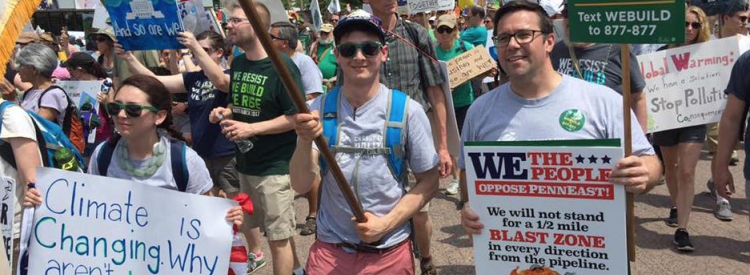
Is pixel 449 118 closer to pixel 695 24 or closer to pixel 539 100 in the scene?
pixel 539 100

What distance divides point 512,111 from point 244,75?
2.33m

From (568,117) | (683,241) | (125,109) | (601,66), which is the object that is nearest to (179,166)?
(125,109)

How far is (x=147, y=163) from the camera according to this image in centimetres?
330

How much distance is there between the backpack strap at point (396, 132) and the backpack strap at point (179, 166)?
95cm

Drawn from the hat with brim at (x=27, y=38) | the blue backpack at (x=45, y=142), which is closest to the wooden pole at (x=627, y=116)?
the blue backpack at (x=45, y=142)

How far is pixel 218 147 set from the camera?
5363 millimetres

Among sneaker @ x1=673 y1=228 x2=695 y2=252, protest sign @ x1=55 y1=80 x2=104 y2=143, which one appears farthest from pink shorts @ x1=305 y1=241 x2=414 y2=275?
protest sign @ x1=55 y1=80 x2=104 y2=143

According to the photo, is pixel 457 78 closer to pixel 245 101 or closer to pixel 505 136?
pixel 245 101

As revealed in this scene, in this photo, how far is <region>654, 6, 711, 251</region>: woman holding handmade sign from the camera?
5.60 metres

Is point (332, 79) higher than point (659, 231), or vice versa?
point (332, 79)

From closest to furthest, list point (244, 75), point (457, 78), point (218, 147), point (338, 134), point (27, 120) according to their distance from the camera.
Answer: point (338, 134)
point (27, 120)
point (244, 75)
point (218, 147)
point (457, 78)

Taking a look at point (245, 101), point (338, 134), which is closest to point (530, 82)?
point (338, 134)

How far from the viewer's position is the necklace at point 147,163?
3.28 meters

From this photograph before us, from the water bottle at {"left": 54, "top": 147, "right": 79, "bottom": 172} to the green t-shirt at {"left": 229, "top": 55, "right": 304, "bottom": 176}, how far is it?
45.6 inches
